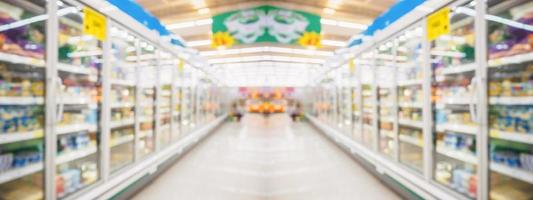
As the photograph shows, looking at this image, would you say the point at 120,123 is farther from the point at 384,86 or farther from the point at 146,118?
the point at 384,86

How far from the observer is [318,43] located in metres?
5.36

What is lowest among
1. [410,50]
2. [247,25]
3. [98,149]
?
[98,149]

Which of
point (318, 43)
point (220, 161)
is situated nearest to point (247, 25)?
point (318, 43)

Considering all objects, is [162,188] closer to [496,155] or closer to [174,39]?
[174,39]

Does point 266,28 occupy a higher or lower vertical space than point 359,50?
higher

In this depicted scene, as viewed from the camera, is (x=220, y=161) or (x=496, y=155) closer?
(x=496, y=155)

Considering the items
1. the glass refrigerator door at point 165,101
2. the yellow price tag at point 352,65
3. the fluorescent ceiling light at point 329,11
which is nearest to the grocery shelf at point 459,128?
the yellow price tag at point 352,65

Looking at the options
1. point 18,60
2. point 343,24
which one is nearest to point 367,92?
point 18,60

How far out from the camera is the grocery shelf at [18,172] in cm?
188

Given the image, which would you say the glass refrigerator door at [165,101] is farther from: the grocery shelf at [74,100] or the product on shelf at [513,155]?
the product on shelf at [513,155]

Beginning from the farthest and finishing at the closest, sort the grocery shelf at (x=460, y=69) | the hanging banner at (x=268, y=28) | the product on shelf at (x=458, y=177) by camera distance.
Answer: the hanging banner at (x=268, y=28), the product on shelf at (x=458, y=177), the grocery shelf at (x=460, y=69)

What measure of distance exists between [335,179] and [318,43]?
2548 millimetres

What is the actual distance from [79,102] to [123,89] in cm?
145

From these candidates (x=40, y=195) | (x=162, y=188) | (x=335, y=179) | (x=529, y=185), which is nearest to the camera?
(x=40, y=195)
